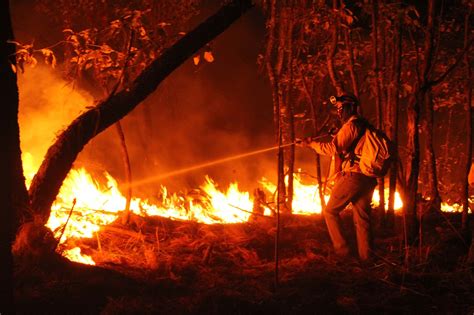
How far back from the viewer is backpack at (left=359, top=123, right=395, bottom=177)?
19.6 ft

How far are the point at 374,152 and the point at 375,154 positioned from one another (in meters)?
0.03

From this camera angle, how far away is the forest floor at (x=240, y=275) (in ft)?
14.8

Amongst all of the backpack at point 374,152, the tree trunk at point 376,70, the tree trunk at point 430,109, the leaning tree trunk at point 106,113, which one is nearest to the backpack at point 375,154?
the backpack at point 374,152

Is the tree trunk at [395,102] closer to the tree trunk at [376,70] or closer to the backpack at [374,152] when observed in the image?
the tree trunk at [376,70]

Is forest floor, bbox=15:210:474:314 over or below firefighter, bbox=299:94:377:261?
below

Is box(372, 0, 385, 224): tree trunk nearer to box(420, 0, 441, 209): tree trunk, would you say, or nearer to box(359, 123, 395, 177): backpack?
box(420, 0, 441, 209): tree trunk

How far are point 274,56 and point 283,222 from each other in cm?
322

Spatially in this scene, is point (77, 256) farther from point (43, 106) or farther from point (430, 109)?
point (43, 106)

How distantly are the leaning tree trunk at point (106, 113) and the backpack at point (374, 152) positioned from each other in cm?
241

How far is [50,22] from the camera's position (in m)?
13.9

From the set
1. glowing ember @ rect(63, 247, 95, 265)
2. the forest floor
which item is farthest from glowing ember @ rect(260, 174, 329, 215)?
glowing ember @ rect(63, 247, 95, 265)

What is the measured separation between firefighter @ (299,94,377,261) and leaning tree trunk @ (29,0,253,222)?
1952 millimetres

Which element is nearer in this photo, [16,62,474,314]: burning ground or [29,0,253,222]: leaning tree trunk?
[16,62,474,314]: burning ground

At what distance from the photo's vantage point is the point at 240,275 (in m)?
5.61
